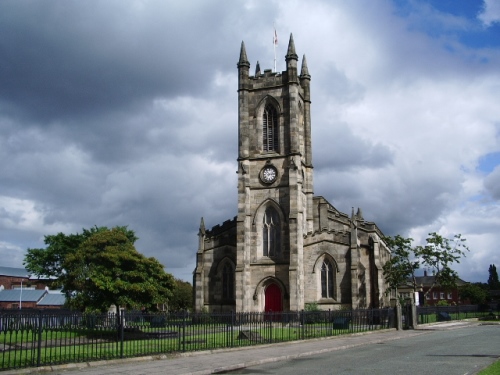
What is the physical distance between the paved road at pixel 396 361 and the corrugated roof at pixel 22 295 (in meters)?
72.7

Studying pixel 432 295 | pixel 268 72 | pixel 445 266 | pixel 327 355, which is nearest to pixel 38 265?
pixel 268 72

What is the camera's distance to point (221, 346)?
2200cm

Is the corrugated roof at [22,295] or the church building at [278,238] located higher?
the church building at [278,238]

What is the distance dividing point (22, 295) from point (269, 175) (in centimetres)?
5538

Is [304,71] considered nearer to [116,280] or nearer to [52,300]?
[116,280]

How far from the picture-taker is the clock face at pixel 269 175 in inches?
1868

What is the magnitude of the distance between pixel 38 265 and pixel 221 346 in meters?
39.8

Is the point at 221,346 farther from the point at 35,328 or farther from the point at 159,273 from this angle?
the point at 159,273

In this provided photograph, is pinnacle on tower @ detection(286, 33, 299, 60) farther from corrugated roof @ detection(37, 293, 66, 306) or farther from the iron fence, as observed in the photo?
corrugated roof @ detection(37, 293, 66, 306)

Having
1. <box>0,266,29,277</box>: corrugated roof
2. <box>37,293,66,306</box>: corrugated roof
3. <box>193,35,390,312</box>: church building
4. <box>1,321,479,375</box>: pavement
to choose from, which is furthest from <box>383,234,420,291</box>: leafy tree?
<box>0,266,29,277</box>: corrugated roof

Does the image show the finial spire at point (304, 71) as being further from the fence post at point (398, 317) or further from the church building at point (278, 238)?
the fence post at point (398, 317)

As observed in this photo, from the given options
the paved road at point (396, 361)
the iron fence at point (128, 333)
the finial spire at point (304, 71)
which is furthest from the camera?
the finial spire at point (304, 71)

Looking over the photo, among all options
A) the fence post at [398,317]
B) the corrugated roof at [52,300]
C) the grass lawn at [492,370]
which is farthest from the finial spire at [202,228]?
the corrugated roof at [52,300]

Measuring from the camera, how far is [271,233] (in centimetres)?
4694
